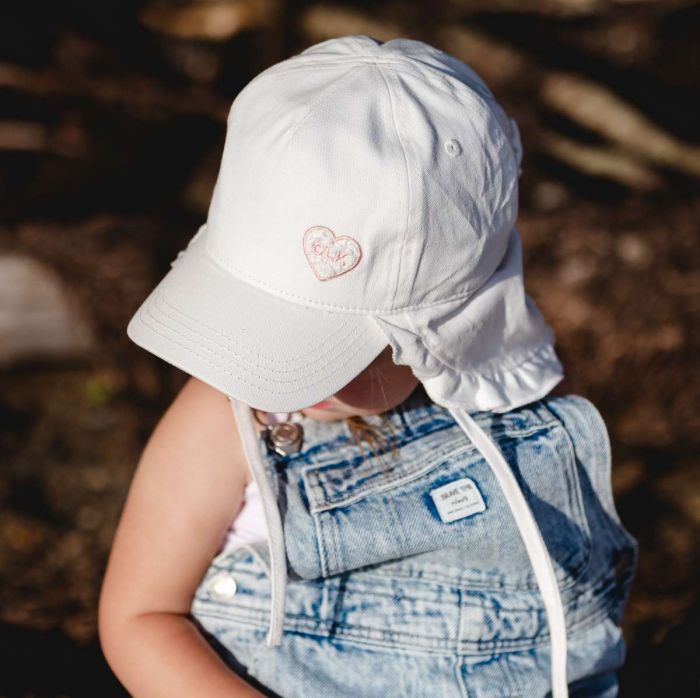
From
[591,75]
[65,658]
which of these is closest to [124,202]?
[591,75]

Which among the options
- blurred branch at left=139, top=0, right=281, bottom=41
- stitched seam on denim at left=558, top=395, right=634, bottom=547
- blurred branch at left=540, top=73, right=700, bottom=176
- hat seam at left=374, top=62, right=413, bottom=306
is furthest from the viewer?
blurred branch at left=139, top=0, right=281, bottom=41

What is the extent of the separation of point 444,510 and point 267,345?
0.40 metres

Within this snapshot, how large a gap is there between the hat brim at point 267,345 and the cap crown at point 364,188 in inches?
0.9

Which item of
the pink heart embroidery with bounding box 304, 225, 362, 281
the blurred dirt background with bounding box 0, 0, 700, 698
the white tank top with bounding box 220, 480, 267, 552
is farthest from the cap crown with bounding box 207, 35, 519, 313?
the blurred dirt background with bounding box 0, 0, 700, 698

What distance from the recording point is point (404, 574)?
4.38ft

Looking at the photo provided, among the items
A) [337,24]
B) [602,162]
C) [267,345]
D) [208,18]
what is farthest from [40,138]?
[267,345]

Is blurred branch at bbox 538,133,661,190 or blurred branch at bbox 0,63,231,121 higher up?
blurred branch at bbox 538,133,661,190

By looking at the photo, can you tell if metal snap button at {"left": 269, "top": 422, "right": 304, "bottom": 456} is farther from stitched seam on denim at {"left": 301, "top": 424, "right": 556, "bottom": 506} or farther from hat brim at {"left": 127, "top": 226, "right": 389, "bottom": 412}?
hat brim at {"left": 127, "top": 226, "right": 389, "bottom": 412}

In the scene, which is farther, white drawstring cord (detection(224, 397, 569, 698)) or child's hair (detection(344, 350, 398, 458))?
child's hair (detection(344, 350, 398, 458))

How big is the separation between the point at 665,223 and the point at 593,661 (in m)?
2.24

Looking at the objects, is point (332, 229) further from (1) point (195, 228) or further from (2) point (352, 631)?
(1) point (195, 228)

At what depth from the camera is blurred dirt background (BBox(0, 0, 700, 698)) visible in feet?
7.98

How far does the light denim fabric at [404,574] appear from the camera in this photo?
128cm

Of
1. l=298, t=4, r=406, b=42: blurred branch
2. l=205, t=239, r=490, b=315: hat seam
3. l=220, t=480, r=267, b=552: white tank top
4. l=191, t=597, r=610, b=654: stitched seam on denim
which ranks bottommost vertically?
l=191, t=597, r=610, b=654: stitched seam on denim
